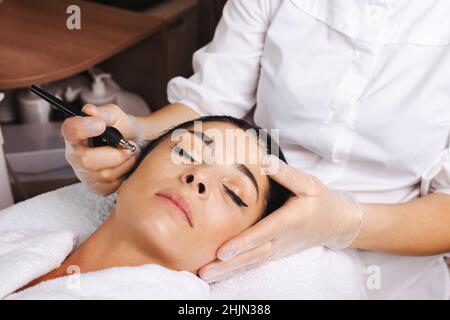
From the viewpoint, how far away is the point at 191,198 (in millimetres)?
881

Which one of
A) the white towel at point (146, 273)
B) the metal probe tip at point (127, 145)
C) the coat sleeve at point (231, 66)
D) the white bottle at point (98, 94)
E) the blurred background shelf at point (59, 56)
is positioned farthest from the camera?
the white bottle at point (98, 94)

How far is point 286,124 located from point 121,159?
36cm

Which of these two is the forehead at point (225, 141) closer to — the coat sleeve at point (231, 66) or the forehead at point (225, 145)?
the forehead at point (225, 145)

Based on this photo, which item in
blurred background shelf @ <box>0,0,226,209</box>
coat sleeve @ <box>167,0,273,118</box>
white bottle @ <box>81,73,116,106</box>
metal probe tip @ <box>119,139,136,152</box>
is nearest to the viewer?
metal probe tip @ <box>119,139,136,152</box>

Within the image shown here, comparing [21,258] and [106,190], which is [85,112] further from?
[21,258]

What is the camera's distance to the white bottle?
1751 millimetres

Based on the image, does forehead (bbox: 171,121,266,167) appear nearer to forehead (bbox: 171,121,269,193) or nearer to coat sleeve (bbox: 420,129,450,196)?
forehead (bbox: 171,121,269,193)

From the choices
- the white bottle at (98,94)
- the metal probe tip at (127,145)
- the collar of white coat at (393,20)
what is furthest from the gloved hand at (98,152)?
the white bottle at (98,94)

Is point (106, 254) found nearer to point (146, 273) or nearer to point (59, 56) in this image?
point (146, 273)

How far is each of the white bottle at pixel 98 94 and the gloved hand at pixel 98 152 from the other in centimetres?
71

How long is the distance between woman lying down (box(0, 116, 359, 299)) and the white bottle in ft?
2.67

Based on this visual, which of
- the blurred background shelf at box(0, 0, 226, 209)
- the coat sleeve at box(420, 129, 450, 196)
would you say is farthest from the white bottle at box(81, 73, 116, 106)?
the coat sleeve at box(420, 129, 450, 196)

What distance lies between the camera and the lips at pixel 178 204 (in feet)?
2.83

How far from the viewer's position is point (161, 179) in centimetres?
91
